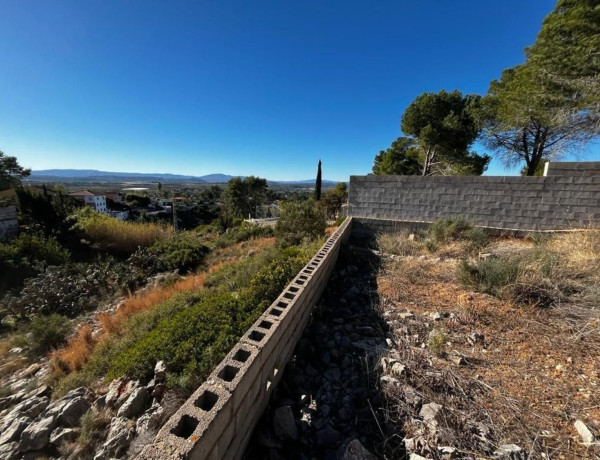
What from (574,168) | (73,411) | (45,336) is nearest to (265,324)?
(73,411)

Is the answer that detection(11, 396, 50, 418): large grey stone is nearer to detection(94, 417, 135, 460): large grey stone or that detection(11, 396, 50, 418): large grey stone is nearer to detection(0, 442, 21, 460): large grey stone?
detection(0, 442, 21, 460): large grey stone

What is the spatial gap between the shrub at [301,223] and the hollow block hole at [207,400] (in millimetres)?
5730

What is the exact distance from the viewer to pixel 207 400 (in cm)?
142

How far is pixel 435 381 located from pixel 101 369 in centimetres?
357

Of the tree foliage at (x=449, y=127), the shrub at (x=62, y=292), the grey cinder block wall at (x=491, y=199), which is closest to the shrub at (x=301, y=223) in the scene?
the grey cinder block wall at (x=491, y=199)

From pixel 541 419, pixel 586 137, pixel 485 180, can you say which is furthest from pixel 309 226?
pixel 586 137

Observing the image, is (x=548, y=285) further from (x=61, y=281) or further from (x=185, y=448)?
(x=61, y=281)

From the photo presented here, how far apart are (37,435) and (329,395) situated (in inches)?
95.5

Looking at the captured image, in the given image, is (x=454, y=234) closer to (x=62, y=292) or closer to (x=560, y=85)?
(x=560, y=85)

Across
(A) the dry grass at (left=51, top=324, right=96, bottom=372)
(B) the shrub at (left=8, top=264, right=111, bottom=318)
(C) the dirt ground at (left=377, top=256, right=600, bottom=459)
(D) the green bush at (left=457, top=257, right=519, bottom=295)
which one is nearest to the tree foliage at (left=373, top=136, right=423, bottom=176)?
(D) the green bush at (left=457, top=257, right=519, bottom=295)

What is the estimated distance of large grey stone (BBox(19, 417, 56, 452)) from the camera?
1.92 m

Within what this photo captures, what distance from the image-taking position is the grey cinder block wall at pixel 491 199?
530 centimetres

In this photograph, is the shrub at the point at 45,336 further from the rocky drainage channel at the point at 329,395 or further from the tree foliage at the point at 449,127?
the tree foliage at the point at 449,127

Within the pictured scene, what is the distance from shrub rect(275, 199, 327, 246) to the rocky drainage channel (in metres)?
3.83
